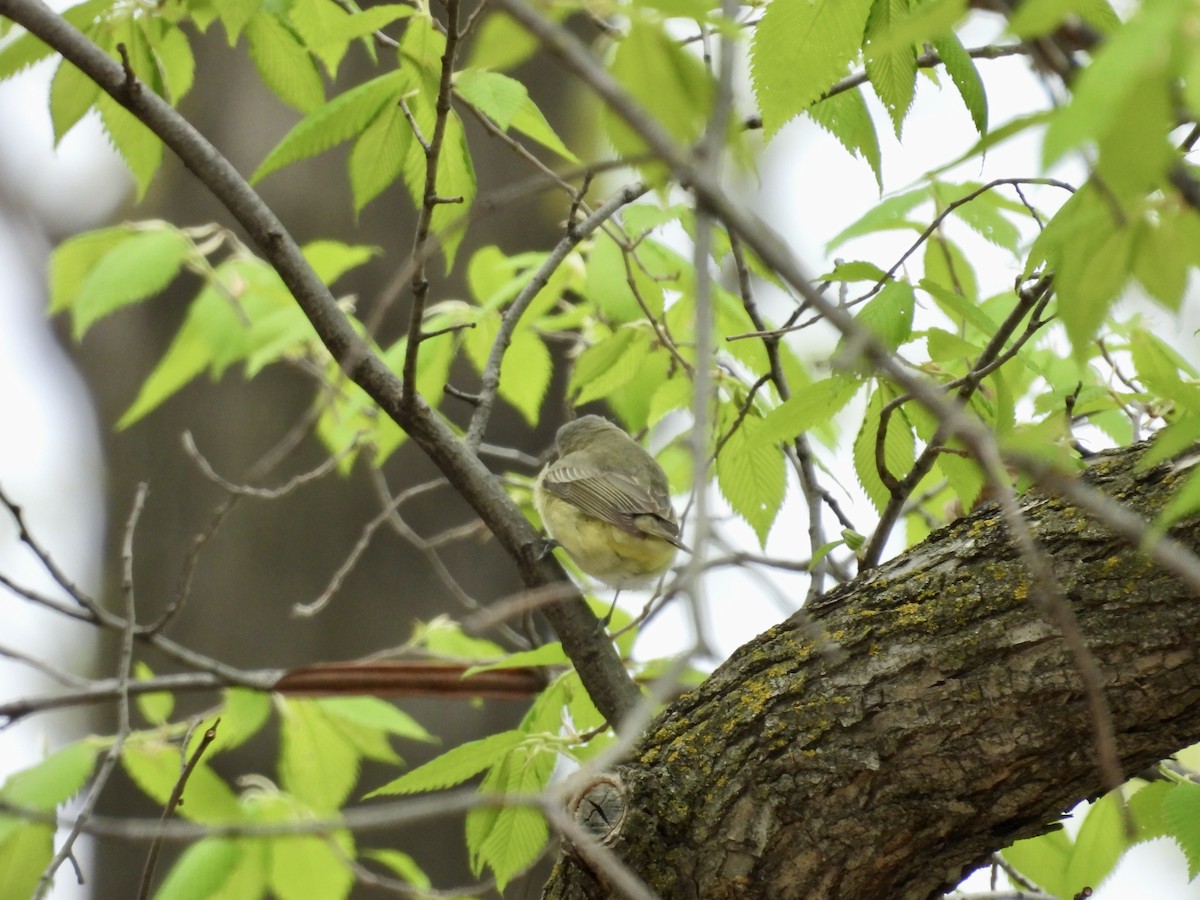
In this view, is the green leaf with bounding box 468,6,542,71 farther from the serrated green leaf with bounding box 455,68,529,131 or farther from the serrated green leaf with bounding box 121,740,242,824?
the serrated green leaf with bounding box 121,740,242,824

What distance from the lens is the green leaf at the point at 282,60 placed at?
184 cm

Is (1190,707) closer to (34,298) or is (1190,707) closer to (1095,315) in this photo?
(1095,315)

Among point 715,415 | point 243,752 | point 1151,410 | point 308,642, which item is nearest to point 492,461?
point 308,642

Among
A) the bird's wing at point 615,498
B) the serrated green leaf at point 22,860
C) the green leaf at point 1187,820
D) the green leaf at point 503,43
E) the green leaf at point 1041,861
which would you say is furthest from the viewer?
the bird's wing at point 615,498

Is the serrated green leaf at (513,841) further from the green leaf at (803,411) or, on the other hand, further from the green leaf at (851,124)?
the green leaf at (851,124)

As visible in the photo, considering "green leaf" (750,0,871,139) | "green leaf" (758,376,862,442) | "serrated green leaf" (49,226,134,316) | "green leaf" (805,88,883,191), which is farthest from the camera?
"serrated green leaf" (49,226,134,316)

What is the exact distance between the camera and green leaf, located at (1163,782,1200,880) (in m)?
1.40

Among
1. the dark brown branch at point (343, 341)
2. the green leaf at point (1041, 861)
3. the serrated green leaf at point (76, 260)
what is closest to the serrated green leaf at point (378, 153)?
the dark brown branch at point (343, 341)

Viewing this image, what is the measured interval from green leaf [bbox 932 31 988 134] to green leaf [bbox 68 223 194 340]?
1637 mm

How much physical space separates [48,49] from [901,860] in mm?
1693

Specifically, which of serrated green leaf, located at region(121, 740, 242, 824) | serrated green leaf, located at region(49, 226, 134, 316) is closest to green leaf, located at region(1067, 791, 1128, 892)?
serrated green leaf, located at region(121, 740, 242, 824)

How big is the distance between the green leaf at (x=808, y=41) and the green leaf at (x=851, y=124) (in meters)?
0.30

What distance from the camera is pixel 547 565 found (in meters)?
2.03

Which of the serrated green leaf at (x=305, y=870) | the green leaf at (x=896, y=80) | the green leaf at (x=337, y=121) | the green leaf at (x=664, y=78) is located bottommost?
the green leaf at (x=664, y=78)
